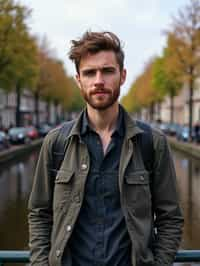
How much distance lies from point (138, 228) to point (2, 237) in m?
6.46

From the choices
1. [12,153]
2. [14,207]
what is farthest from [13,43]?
[14,207]

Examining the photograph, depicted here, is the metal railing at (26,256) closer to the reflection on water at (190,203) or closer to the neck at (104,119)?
the neck at (104,119)

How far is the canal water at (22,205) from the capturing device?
774 cm

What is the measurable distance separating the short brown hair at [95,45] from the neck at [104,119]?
22 centimetres

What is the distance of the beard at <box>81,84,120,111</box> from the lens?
7.10 ft

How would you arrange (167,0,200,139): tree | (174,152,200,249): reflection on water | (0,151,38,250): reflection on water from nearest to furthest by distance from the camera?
1. (174,152,200,249): reflection on water
2. (0,151,38,250): reflection on water
3. (167,0,200,139): tree

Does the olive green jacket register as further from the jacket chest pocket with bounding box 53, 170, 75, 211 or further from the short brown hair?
the short brown hair

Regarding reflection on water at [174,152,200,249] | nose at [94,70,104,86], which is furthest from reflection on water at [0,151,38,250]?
nose at [94,70,104,86]

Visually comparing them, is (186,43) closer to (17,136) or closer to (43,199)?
(17,136)

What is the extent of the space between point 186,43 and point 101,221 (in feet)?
114

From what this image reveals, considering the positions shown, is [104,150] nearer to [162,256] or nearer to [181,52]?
[162,256]

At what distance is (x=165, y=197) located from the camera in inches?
86.7

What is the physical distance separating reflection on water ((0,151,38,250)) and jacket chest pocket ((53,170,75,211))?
214 inches

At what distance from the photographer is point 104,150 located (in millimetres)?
2189
